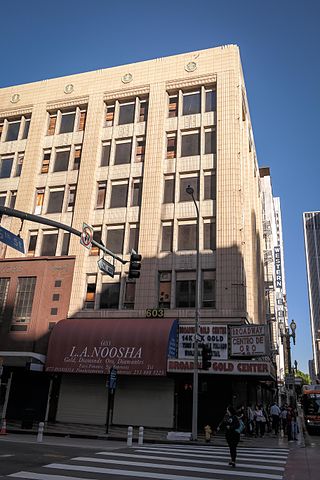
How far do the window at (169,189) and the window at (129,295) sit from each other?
654 centimetres

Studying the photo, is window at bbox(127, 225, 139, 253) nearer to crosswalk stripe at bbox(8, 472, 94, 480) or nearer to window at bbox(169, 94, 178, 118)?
window at bbox(169, 94, 178, 118)

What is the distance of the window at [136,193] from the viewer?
101 ft

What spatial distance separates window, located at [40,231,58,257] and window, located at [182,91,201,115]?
13720mm

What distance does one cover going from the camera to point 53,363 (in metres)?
25.5

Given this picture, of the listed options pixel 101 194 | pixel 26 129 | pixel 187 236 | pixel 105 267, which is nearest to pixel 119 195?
pixel 101 194

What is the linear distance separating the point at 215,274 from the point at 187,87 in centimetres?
1533

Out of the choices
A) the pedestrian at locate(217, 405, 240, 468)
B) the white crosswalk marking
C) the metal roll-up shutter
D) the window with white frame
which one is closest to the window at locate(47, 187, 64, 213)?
the window with white frame

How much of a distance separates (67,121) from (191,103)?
1079 centimetres

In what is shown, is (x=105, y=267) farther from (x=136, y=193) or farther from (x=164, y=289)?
(x=136, y=193)

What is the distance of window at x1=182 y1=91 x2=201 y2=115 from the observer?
105 feet

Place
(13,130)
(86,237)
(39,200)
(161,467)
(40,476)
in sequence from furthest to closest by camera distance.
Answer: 1. (13,130)
2. (39,200)
3. (86,237)
4. (161,467)
5. (40,476)

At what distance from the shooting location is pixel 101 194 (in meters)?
31.9

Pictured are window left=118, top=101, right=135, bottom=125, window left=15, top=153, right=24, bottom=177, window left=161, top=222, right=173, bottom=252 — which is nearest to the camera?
window left=161, top=222, right=173, bottom=252

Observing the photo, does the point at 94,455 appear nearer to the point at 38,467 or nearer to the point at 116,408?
the point at 38,467
